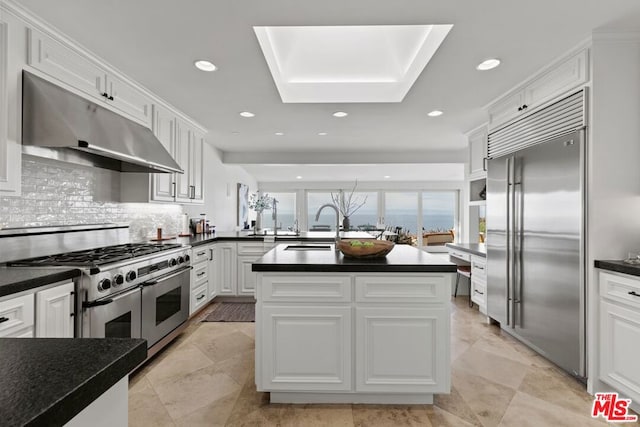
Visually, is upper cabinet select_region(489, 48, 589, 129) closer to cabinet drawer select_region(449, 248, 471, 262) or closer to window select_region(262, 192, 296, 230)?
cabinet drawer select_region(449, 248, 471, 262)

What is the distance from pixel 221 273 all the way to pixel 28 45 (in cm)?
318

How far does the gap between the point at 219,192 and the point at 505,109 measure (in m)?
4.34

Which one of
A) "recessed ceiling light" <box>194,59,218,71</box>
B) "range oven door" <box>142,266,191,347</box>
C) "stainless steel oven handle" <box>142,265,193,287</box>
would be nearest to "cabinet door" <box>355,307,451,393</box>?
"range oven door" <box>142,266,191,347</box>

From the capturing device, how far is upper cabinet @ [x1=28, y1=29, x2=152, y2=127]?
79.0 inches

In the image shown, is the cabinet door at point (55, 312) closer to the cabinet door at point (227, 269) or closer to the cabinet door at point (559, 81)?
the cabinet door at point (227, 269)

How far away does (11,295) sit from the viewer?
1.55m

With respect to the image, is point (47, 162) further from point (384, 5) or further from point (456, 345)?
point (456, 345)

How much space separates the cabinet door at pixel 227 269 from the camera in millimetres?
4527

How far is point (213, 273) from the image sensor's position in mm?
4340

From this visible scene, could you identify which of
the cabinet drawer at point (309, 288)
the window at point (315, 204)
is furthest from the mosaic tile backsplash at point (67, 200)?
the window at point (315, 204)

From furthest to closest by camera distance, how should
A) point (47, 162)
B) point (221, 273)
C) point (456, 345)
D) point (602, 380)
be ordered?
point (221, 273) < point (456, 345) < point (47, 162) < point (602, 380)

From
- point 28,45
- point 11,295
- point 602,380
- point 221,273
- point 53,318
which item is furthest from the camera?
point 221,273

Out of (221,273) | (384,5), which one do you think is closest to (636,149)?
(384,5)

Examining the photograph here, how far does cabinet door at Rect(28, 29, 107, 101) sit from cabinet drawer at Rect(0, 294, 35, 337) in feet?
4.48
